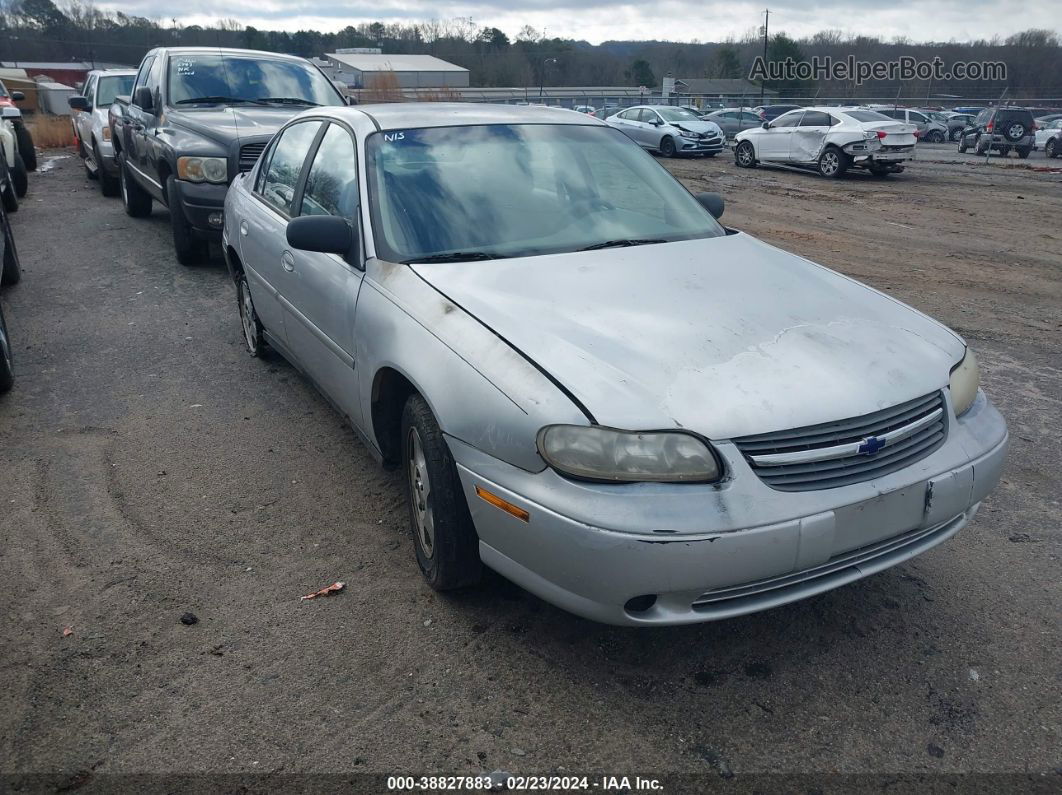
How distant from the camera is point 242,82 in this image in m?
9.16

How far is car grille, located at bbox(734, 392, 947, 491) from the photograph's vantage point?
2467mm

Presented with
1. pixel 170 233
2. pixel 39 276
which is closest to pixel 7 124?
pixel 170 233

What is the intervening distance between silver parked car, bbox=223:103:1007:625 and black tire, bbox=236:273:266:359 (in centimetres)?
162

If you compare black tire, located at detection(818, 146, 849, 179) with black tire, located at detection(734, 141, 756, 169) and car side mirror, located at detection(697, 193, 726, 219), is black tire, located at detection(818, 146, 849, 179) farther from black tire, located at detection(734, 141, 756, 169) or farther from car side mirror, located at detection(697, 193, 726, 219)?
car side mirror, located at detection(697, 193, 726, 219)

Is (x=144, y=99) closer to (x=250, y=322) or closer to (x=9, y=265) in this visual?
(x=9, y=265)

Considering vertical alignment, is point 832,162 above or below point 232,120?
below

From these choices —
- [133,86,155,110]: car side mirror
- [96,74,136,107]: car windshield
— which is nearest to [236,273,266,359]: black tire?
[133,86,155,110]: car side mirror

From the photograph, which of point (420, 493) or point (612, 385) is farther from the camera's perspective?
point (420, 493)

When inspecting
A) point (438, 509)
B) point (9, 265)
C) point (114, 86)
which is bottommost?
point (438, 509)

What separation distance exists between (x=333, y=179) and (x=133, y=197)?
27.0 feet

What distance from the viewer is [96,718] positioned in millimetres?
2553

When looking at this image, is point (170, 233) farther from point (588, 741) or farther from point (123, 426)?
point (588, 741)

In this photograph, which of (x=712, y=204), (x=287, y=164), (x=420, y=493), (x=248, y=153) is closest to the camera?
(x=420, y=493)

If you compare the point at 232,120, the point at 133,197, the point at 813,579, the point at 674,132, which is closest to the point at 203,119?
the point at 232,120
